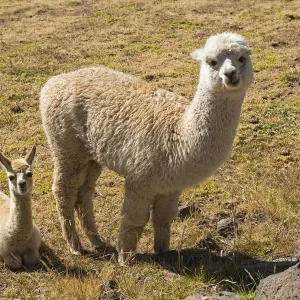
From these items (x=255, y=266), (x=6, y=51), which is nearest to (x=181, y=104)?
(x=255, y=266)

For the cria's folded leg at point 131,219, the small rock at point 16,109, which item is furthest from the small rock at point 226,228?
the small rock at point 16,109

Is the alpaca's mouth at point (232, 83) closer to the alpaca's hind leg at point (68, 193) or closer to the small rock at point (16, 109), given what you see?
the alpaca's hind leg at point (68, 193)

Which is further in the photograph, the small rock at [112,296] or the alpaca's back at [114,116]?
the alpaca's back at [114,116]

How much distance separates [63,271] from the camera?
5332 millimetres

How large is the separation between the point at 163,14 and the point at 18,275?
12910 millimetres

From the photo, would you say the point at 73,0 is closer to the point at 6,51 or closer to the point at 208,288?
the point at 6,51

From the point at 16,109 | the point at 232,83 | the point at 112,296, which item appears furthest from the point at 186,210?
the point at 16,109

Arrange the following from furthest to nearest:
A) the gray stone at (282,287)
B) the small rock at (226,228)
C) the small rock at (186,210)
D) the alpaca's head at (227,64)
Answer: the small rock at (186,210) → the small rock at (226,228) → the alpaca's head at (227,64) → the gray stone at (282,287)

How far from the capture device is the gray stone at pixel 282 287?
390 cm

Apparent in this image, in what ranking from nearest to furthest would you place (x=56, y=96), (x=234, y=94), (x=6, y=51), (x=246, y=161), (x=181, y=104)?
(x=234, y=94)
(x=181, y=104)
(x=56, y=96)
(x=246, y=161)
(x=6, y=51)

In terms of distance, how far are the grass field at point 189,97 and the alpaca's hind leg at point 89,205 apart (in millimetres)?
208

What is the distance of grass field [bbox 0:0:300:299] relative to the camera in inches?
203

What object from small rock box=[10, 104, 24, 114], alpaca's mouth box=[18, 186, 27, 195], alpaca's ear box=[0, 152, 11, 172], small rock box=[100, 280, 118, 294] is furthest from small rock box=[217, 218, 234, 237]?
small rock box=[10, 104, 24, 114]

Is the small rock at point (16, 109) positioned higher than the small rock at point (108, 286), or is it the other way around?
the small rock at point (16, 109)
